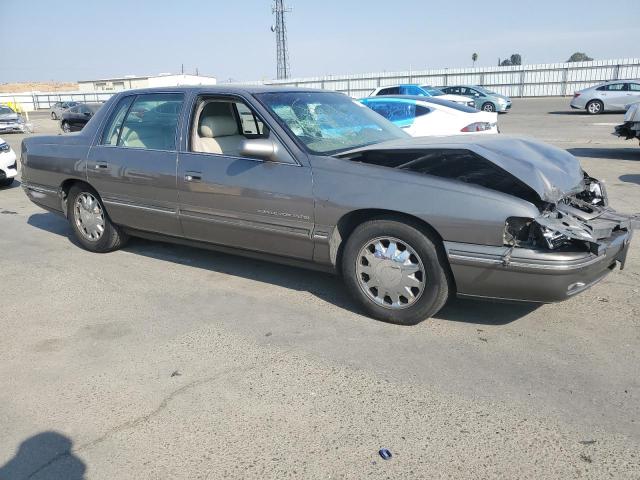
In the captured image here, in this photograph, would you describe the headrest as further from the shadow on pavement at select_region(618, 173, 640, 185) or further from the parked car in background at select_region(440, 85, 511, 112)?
the parked car in background at select_region(440, 85, 511, 112)

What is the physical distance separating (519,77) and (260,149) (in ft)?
132

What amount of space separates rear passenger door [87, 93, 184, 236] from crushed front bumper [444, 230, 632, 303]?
2577 millimetres

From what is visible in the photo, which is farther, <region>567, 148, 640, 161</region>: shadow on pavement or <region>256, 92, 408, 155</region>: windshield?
<region>567, 148, 640, 161</region>: shadow on pavement

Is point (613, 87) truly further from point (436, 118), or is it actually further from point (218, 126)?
point (218, 126)

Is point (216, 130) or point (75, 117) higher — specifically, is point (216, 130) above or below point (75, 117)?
below

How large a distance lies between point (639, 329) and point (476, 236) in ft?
4.52

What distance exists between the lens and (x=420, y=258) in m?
3.62

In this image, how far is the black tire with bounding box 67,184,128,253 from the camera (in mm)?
5555

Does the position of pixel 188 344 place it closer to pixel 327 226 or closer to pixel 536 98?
pixel 327 226

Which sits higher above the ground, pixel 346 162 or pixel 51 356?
pixel 346 162

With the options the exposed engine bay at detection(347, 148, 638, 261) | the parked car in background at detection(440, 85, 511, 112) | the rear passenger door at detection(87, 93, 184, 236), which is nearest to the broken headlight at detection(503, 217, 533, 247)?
the exposed engine bay at detection(347, 148, 638, 261)

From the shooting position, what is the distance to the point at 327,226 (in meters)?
3.93

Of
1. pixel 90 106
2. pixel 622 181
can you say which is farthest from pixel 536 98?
pixel 622 181

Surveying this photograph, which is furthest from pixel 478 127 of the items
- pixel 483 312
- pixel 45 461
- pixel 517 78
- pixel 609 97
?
pixel 517 78
